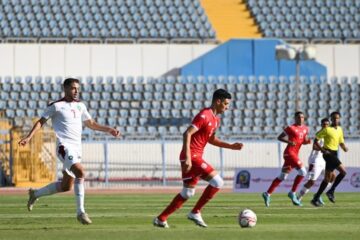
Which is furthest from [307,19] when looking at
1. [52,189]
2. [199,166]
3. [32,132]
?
[199,166]

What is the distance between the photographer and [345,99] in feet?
153

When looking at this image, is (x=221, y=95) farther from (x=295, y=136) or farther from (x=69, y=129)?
(x=295, y=136)

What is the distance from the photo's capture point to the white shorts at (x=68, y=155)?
54.8 ft

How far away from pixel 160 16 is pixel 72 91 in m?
31.6

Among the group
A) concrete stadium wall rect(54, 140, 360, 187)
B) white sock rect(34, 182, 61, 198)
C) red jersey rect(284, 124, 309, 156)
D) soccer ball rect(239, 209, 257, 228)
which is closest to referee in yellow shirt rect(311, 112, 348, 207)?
red jersey rect(284, 124, 309, 156)

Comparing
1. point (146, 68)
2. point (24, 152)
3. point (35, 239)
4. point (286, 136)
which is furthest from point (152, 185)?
point (35, 239)

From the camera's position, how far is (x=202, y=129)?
16109 millimetres

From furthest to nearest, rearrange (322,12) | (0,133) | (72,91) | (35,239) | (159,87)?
(322,12)
(159,87)
(0,133)
(72,91)
(35,239)

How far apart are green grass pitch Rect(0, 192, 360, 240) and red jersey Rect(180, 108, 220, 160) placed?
1.15m

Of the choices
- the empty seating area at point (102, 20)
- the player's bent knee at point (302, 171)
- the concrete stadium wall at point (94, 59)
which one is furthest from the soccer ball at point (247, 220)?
the empty seating area at point (102, 20)

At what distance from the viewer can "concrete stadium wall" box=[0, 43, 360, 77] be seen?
44906mm

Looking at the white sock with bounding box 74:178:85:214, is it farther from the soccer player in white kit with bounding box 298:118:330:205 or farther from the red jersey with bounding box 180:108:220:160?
the soccer player in white kit with bounding box 298:118:330:205

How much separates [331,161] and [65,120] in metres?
10.2

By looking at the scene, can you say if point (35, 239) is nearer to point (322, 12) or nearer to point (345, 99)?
point (345, 99)
